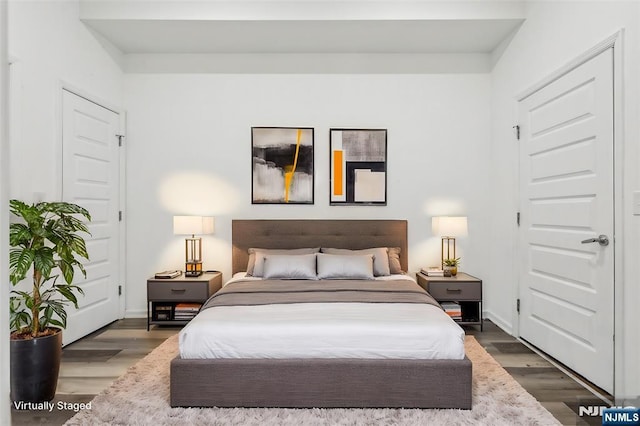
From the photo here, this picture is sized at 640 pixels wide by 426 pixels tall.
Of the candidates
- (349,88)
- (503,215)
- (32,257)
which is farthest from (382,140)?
(32,257)

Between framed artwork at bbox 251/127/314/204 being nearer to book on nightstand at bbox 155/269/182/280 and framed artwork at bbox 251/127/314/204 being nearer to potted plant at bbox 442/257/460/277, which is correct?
book on nightstand at bbox 155/269/182/280

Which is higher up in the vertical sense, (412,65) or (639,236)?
(412,65)

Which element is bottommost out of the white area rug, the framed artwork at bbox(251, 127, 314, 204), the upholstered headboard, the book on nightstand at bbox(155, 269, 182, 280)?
the white area rug

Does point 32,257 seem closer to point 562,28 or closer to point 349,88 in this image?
point 349,88

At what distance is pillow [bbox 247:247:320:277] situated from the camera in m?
3.91

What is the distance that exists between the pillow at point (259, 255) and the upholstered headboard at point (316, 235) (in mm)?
137

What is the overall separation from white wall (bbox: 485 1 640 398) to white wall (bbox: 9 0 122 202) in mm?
3880

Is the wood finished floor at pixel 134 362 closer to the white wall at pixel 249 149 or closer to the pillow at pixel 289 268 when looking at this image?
the white wall at pixel 249 149

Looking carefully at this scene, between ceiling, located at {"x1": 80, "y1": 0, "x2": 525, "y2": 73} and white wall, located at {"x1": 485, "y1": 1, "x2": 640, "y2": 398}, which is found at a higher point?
ceiling, located at {"x1": 80, "y1": 0, "x2": 525, "y2": 73}

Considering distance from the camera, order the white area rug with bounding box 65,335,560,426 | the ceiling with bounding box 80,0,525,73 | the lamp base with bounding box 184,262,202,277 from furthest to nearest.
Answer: the lamp base with bounding box 184,262,202,277
the ceiling with bounding box 80,0,525,73
the white area rug with bounding box 65,335,560,426

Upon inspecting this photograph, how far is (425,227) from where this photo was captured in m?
4.41

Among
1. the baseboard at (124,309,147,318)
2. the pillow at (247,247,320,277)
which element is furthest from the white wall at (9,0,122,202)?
the pillow at (247,247,320,277)

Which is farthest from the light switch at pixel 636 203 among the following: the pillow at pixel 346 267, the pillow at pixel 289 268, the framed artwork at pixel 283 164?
the framed artwork at pixel 283 164

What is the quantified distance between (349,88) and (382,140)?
65 centimetres
